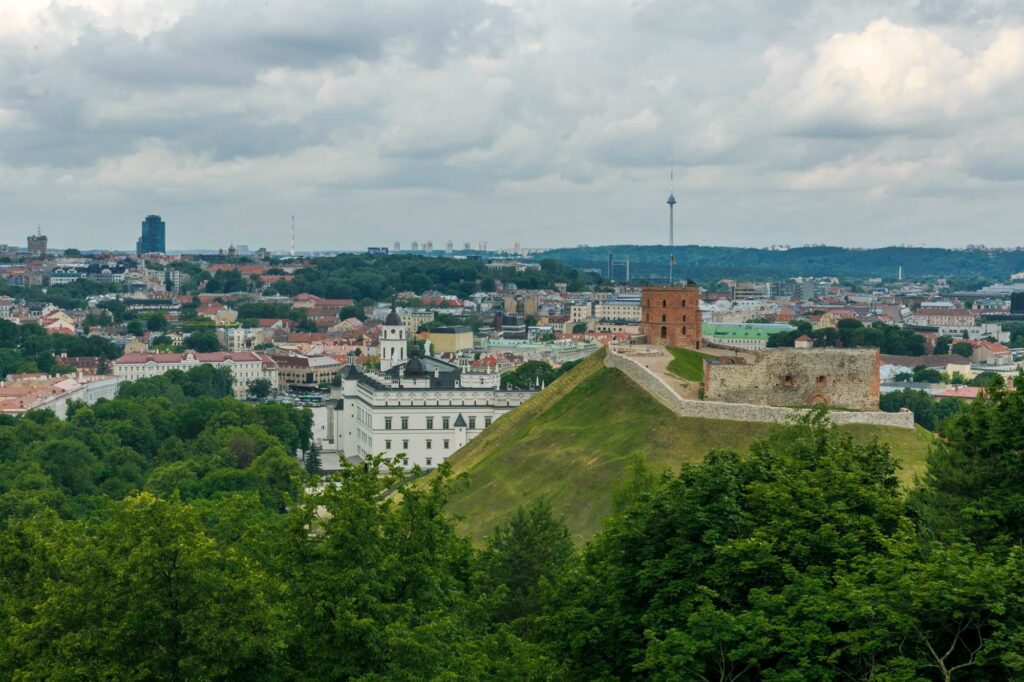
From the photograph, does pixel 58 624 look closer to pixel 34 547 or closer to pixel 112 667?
pixel 112 667

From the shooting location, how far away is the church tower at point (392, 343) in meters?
114

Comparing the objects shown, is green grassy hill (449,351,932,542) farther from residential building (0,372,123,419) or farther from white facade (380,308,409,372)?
residential building (0,372,123,419)

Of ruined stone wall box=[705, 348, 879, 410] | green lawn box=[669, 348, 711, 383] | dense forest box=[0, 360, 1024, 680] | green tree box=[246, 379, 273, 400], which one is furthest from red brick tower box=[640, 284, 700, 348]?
green tree box=[246, 379, 273, 400]

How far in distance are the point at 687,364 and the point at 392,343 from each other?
48.0 metres

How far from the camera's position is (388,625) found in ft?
82.9

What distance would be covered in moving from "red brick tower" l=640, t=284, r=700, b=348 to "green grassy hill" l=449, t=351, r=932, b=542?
13.1 meters

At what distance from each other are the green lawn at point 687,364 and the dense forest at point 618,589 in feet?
116

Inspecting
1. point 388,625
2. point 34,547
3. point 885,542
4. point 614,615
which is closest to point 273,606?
point 388,625

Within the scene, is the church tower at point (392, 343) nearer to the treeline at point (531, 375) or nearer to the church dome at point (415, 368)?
the treeline at point (531, 375)

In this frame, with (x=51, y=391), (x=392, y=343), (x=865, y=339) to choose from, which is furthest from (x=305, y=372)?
(x=865, y=339)

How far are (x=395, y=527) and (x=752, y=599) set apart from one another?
723 centimetres

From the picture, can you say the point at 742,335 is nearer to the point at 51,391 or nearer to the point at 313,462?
the point at 51,391

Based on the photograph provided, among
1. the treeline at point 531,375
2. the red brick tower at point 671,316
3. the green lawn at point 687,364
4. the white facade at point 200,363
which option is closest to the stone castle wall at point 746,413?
the green lawn at point 687,364

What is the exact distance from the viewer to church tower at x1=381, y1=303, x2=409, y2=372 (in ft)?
373
